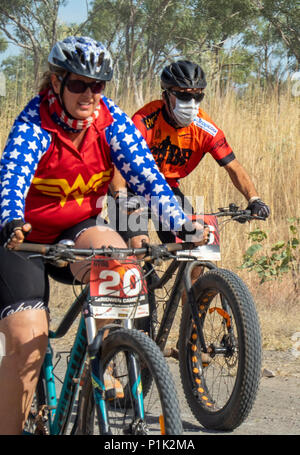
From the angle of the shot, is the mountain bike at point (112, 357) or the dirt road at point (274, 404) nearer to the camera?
the mountain bike at point (112, 357)

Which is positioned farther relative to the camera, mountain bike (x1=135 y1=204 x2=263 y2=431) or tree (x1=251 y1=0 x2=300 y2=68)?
tree (x1=251 y1=0 x2=300 y2=68)

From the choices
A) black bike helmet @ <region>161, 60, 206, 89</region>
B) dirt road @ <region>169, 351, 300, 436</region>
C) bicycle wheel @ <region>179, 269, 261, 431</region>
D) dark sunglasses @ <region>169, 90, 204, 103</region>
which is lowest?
dirt road @ <region>169, 351, 300, 436</region>

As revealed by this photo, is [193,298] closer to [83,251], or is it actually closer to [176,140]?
[176,140]

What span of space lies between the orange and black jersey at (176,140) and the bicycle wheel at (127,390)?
2.51m

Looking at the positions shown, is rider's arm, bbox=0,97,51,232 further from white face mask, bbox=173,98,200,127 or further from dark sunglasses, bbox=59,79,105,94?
white face mask, bbox=173,98,200,127

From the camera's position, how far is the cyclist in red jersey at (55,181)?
10.4 ft

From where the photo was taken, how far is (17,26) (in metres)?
21.6

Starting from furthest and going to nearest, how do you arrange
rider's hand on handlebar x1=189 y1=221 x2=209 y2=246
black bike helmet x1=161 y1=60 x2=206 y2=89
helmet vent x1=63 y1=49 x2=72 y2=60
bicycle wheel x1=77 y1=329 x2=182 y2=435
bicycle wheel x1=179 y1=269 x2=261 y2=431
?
black bike helmet x1=161 y1=60 x2=206 y2=89 < bicycle wheel x1=179 y1=269 x2=261 y2=431 < rider's hand on handlebar x1=189 y1=221 x2=209 y2=246 < helmet vent x1=63 y1=49 x2=72 y2=60 < bicycle wheel x1=77 y1=329 x2=182 y2=435

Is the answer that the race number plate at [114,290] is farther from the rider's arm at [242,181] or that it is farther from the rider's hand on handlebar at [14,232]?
the rider's arm at [242,181]

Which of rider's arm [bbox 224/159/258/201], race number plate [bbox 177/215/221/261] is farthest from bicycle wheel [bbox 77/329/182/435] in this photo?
rider's arm [bbox 224/159/258/201]

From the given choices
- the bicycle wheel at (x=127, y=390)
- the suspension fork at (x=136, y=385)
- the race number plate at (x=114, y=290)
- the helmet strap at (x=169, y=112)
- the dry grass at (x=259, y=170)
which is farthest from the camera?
the dry grass at (x=259, y=170)

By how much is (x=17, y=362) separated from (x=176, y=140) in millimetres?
2518

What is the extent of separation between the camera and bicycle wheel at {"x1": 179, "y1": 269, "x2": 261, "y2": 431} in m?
4.07

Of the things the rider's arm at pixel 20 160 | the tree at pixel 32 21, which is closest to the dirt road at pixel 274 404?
the rider's arm at pixel 20 160
